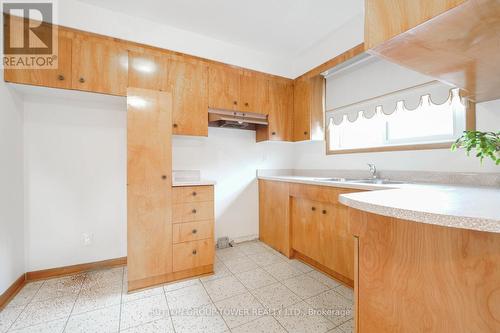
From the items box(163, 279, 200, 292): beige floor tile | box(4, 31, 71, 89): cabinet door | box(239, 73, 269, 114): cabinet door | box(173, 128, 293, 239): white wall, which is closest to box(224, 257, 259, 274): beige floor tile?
box(163, 279, 200, 292): beige floor tile

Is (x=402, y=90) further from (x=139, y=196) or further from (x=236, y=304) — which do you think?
(x=139, y=196)

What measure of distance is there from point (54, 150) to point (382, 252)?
2788mm

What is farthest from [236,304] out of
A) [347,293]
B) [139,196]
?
[139,196]

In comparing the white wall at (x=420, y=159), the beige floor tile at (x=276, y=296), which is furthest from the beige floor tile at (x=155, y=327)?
the white wall at (x=420, y=159)

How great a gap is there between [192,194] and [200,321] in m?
1.02

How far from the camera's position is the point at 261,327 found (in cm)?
140

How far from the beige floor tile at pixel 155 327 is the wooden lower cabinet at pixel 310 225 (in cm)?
141

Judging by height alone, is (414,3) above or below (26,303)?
above

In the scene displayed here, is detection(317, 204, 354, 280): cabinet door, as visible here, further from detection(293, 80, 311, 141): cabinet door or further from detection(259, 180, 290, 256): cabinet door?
detection(293, 80, 311, 141): cabinet door

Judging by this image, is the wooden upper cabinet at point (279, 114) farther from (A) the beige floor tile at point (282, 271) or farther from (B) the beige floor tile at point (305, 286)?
(B) the beige floor tile at point (305, 286)

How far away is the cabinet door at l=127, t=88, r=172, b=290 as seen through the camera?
1825 millimetres

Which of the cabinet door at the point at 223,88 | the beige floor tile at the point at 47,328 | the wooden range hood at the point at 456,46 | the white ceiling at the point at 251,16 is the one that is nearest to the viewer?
the wooden range hood at the point at 456,46

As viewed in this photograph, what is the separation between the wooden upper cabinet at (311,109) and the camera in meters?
2.75

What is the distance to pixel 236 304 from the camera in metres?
1.63
